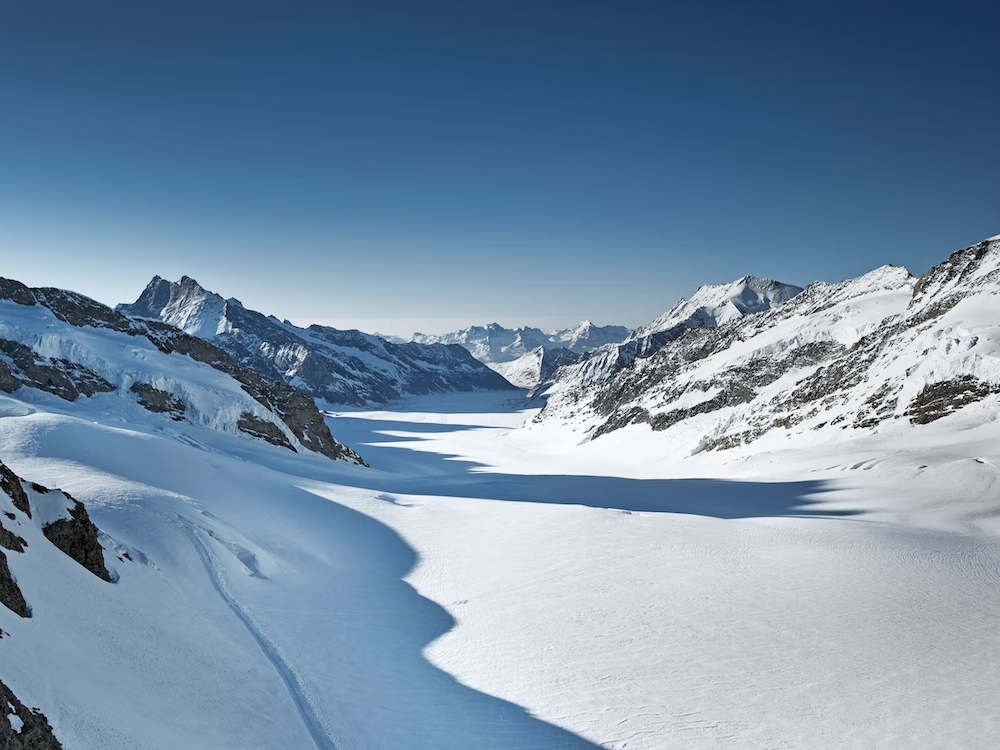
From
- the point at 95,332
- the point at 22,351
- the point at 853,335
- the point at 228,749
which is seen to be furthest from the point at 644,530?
the point at 853,335

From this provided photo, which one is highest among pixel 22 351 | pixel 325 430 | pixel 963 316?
pixel 963 316

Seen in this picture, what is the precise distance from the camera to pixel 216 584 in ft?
52.4

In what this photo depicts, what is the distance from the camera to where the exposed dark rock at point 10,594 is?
802cm

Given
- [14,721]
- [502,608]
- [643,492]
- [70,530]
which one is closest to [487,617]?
[502,608]

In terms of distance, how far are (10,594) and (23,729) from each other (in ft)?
10.6

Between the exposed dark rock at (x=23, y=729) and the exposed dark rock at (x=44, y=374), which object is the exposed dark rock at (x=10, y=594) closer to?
the exposed dark rock at (x=23, y=729)

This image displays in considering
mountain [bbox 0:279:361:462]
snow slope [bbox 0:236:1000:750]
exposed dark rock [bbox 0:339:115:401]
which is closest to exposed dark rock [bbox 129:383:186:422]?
mountain [bbox 0:279:361:462]

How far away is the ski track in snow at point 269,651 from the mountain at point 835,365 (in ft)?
172

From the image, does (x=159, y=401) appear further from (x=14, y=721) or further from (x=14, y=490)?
(x=14, y=721)

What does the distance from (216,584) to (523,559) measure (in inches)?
432

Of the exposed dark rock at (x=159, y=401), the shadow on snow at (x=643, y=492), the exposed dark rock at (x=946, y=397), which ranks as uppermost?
the exposed dark rock at (x=946, y=397)

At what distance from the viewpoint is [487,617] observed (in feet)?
54.9

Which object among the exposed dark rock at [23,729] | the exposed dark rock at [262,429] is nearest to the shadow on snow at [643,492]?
the exposed dark rock at [262,429]

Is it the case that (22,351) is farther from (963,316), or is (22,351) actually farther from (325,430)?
(963,316)
